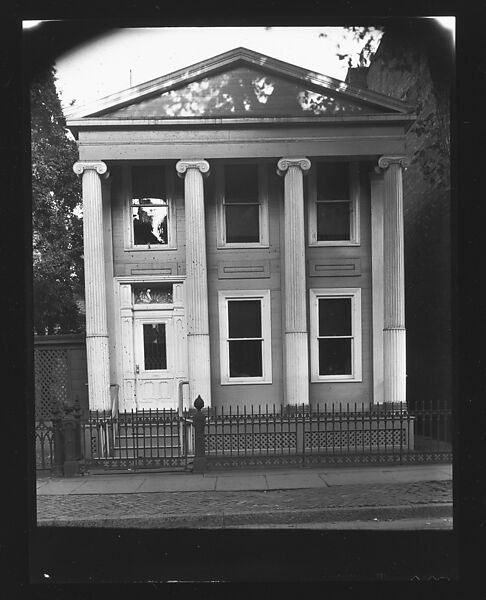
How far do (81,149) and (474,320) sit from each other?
669cm

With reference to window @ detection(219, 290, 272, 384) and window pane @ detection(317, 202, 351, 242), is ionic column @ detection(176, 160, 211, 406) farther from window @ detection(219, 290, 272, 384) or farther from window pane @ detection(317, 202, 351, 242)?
window pane @ detection(317, 202, 351, 242)

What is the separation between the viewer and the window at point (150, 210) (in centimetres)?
712

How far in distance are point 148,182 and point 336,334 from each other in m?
4.84

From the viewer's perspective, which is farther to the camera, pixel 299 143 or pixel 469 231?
pixel 299 143

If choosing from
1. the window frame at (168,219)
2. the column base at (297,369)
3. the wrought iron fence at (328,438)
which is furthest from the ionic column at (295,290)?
the window frame at (168,219)

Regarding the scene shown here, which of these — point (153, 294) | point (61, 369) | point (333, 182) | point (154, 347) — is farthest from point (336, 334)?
point (61, 369)

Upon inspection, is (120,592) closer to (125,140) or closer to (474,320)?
(474,320)

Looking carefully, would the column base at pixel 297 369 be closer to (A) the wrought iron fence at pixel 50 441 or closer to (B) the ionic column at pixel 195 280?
(B) the ionic column at pixel 195 280

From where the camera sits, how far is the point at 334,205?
7.42 metres

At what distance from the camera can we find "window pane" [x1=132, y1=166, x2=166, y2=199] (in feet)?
23.3

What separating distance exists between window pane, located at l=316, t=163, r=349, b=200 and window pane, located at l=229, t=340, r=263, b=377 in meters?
3.32

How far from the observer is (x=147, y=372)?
6.99 meters

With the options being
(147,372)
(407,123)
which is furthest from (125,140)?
(407,123)

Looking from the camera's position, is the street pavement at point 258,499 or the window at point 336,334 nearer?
the street pavement at point 258,499
